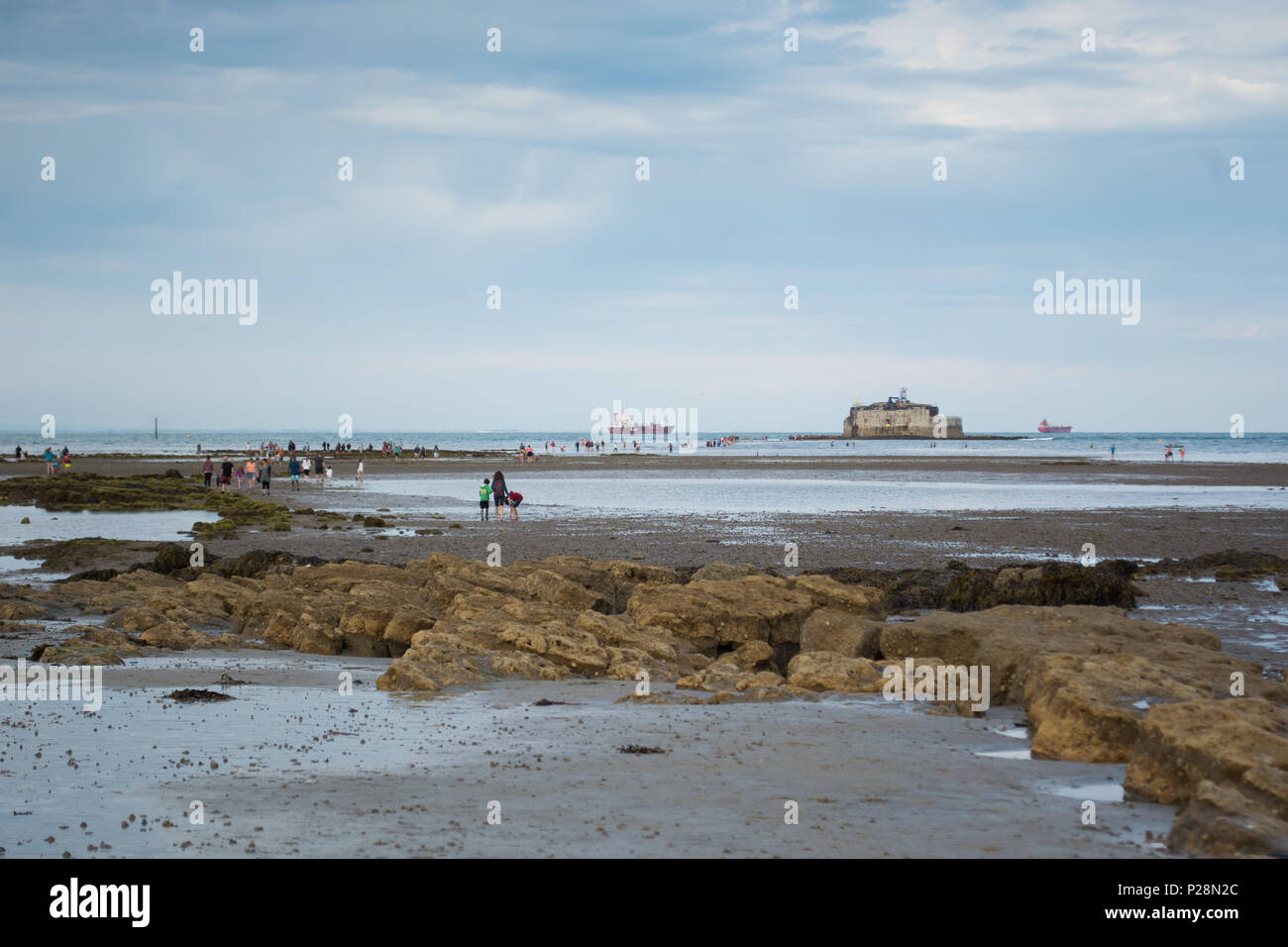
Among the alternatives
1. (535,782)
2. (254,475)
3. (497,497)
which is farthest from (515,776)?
(254,475)

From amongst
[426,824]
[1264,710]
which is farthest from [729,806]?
[1264,710]

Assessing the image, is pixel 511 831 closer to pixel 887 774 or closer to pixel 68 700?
pixel 887 774

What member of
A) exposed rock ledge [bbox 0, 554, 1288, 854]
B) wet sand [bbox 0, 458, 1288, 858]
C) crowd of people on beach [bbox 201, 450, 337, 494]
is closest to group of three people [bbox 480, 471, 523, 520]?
exposed rock ledge [bbox 0, 554, 1288, 854]

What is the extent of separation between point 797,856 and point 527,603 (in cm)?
1022

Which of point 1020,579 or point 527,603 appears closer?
point 527,603

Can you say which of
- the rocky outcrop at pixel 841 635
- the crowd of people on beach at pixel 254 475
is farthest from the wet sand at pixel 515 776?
the crowd of people on beach at pixel 254 475

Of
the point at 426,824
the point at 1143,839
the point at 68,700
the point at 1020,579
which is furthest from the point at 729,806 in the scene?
the point at 1020,579

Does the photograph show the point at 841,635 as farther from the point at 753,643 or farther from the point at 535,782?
the point at 535,782

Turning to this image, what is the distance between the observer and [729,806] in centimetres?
Result: 788

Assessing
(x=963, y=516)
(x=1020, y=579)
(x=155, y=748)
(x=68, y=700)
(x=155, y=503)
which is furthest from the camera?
(x=155, y=503)

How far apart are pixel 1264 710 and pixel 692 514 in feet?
107

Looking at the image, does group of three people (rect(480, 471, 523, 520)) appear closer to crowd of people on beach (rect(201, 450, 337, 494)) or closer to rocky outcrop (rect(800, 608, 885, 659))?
crowd of people on beach (rect(201, 450, 337, 494))

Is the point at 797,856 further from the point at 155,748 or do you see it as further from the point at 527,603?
the point at 527,603
